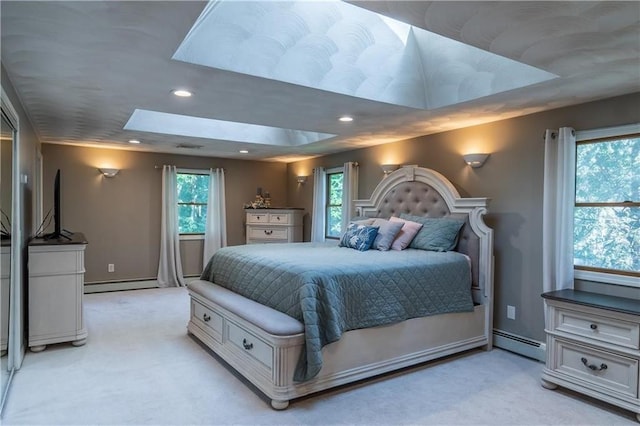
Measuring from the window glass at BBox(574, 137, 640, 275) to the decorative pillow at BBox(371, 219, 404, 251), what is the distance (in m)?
1.55

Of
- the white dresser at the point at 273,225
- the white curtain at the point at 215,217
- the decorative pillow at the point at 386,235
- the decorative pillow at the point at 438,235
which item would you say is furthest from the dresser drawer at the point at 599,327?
the white curtain at the point at 215,217

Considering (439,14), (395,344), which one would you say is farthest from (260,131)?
(439,14)

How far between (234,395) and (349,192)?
3.49 metres

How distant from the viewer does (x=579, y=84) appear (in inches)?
110

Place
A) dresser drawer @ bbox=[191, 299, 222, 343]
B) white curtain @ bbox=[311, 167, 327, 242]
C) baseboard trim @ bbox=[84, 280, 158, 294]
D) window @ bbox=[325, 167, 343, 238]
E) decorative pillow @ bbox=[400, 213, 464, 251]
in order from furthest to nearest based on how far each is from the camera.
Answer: white curtain @ bbox=[311, 167, 327, 242] < window @ bbox=[325, 167, 343, 238] < baseboard trim @ bbox=[84, 280, 158, 294] < decorative pillow @ bbox=[400, 213, 464, 251] < dresser drawer @ bbox=[191, 299, 222, 343]

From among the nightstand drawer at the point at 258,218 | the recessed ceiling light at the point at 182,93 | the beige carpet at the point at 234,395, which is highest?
the recessed ceiling light at the point at 182,93

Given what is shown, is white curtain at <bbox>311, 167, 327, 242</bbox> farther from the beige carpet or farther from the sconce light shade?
the beige carpet

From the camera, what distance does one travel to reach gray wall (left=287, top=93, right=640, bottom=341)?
129 inches

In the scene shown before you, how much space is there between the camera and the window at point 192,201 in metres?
6.70

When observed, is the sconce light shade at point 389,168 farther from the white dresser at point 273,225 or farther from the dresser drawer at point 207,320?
the dresser drawer at point 207,320

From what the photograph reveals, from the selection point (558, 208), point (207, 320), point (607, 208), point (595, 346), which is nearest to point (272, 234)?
point (207, 320)

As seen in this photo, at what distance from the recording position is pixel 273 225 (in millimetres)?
6789

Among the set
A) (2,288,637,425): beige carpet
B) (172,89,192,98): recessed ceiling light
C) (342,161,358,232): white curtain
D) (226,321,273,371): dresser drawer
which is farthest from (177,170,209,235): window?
(226,321,273,371): dresser drawer

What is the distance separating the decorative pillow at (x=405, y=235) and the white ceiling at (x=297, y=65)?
1.04 m
